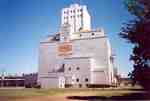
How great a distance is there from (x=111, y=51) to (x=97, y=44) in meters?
8.19

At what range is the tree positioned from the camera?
1839 cm

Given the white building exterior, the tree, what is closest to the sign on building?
the white building exterior

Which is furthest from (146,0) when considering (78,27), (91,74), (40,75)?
(78,27)

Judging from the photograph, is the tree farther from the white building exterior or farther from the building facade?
the building facade

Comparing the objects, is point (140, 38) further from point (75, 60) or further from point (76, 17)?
point (76, 17)

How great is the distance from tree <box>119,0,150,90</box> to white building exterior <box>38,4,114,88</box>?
42.7 metres

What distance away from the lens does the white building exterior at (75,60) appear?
66125 millimetres

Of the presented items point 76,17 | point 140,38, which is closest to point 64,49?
point 76,17

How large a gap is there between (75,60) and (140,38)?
49.4 m

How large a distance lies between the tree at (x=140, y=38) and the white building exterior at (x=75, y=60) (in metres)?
42.7

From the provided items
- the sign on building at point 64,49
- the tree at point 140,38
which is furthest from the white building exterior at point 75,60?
the tree at point 140,38

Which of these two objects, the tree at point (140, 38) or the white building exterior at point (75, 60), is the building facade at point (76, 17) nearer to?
the white building exterior at point (75, 60)

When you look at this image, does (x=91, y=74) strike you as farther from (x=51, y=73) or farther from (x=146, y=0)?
(x=146, y=0)

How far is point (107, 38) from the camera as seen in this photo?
69.1m
